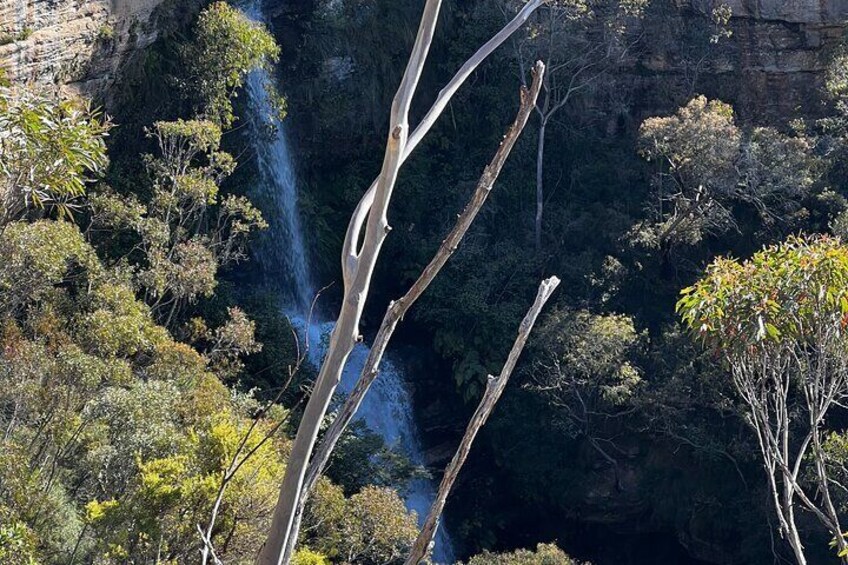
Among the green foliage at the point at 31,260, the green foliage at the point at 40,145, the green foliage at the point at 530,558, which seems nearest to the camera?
the green foliage at the point at 40,145

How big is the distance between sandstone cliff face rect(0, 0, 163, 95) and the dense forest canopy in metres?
0.19

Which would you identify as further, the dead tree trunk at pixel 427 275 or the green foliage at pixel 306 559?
the green foliage at pixel 306 559

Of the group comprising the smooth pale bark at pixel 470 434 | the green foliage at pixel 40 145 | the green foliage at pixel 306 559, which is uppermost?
the green foliage at pixel 40 145

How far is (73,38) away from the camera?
1670 cm

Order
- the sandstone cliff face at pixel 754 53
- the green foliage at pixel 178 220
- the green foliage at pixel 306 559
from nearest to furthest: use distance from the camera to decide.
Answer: the green foliage at pixel 306 559 → the green foliage at pixel 178 220 → the sandstone cliff face at pixel 754 53

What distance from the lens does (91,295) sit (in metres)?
14.6

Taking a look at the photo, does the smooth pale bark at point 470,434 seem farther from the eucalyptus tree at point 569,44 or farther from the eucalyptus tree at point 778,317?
the eucalyptus tree at point 569,44

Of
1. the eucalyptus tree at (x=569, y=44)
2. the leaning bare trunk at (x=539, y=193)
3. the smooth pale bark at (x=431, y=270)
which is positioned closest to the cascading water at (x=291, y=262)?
the leaning bare trunk at (x=539, y=193)

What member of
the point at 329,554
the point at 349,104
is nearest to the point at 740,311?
the point at 329,554

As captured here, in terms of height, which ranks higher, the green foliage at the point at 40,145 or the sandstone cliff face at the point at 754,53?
the sandstone cliff face at the point at 754,53

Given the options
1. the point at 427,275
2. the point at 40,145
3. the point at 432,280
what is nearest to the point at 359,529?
the point at 432,280

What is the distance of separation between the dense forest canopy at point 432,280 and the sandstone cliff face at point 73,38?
0.62ft

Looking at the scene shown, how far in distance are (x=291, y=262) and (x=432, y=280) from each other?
8660 mm

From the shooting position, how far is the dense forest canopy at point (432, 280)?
464 inches
